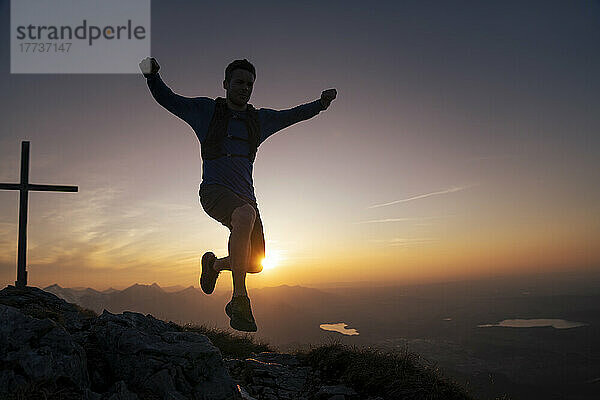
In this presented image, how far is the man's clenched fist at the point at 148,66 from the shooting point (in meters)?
5.45

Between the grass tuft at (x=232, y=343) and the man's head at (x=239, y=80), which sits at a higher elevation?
the man's head at (x=239, y=80)

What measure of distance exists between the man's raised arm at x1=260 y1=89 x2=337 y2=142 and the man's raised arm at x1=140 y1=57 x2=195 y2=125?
1.20m

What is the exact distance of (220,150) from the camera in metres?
5.73

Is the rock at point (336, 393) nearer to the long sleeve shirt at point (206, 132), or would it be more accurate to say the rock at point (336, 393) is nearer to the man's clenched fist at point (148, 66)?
the long sleeve shirt at point (206, 132)

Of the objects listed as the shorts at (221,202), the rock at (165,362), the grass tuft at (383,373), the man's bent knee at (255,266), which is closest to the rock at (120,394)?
the rock at (165,362)

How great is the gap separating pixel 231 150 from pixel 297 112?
4.86ft

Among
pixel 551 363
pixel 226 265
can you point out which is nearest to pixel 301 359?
pixel 226 265

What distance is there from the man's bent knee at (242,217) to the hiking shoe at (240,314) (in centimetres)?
99

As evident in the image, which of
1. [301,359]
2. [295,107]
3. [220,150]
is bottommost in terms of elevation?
[301,359]

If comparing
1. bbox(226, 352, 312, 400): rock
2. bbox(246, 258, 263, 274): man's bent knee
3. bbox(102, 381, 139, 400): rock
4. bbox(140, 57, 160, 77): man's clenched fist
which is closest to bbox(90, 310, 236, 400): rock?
bbox(102, 381, 139, 400): rock

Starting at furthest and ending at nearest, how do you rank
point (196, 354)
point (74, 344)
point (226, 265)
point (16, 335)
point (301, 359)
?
point (301, 359) < point (226, 265) < point (196, 354) < point (74, 344) < point (16, 335)

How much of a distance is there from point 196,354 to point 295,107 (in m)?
4.20

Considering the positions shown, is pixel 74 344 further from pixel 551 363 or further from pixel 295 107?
pixel 551 363

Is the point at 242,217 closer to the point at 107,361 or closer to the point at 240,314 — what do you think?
the point at 240,314
